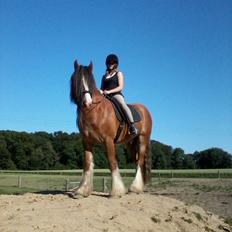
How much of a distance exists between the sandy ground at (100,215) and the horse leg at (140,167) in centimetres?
28

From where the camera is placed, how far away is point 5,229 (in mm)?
6176

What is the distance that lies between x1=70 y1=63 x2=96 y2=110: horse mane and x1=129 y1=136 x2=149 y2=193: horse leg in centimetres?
216

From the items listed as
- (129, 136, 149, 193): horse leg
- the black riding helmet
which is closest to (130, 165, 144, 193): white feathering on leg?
(129, 136, 149, 193): horse leg

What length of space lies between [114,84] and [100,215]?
301 cm

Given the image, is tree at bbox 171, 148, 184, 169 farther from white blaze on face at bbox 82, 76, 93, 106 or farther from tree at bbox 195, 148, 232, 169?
white blaze on face at bbox 82, 76, 93, 106

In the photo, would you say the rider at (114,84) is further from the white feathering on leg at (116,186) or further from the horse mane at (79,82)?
the white feathering on leg at (116,186)

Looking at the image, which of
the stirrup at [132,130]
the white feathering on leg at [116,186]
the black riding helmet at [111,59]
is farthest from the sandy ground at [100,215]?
the black riding helmet at [111,59]

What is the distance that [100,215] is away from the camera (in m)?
7.39

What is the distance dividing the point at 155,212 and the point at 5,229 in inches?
130

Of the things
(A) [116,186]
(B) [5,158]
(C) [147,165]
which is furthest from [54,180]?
(B) [5,158]

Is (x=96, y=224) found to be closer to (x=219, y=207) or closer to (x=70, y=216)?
(x=70, y=216)

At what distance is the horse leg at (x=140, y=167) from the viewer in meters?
9.83

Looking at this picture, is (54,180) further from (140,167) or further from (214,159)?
(214,159)

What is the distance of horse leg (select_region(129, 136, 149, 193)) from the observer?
32.2 feet
